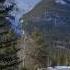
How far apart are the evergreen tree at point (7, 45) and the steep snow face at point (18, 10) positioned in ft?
0.14

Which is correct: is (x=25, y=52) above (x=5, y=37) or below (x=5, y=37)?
below

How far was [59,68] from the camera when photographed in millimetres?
1191

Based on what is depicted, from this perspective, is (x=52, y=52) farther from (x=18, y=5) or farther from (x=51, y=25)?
(x=18, y=5)

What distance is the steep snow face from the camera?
1.22 metres

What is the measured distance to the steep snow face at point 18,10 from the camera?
1221mm

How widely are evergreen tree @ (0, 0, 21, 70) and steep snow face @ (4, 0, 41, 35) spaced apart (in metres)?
0.04

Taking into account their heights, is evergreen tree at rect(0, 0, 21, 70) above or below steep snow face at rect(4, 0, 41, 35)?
below

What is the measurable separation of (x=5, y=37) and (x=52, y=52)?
49 centimetres

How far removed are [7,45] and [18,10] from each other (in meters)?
0.37

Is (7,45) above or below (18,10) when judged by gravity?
below

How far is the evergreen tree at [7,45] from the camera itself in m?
1.23

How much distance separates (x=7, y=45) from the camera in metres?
1.25

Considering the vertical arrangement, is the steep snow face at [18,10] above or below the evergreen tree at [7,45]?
above

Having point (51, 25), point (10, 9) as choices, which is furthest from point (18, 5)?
point (51, 25)
